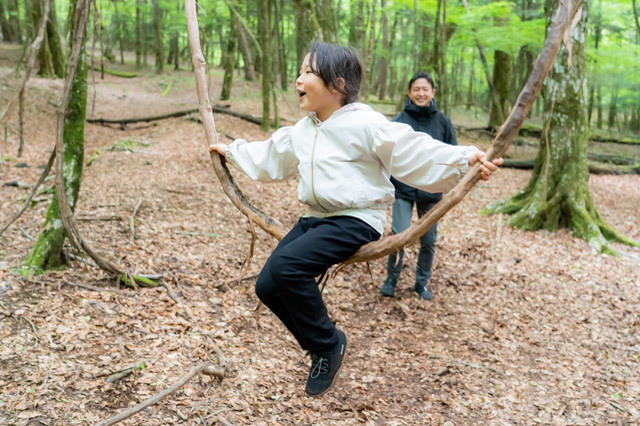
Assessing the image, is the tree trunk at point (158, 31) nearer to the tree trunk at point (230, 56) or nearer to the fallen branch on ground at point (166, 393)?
the tree trunk at point (230, 56)

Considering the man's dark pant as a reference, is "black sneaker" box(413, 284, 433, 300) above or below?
below

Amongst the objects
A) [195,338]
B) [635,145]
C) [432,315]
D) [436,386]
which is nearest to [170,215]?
[195,338]

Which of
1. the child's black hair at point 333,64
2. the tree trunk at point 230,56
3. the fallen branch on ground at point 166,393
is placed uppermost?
the tree trunk at point 230,56

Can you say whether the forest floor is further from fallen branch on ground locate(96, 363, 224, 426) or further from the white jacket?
the white jacket

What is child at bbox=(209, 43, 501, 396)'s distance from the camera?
2576 millimetres

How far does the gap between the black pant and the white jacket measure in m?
0.09

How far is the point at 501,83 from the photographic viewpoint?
16.1 m

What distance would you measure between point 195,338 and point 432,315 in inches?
102

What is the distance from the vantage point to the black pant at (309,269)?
8.45 ft

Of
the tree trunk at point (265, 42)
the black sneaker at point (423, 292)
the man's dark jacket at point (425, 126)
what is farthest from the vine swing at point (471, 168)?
the tree trunk at point (265, 42)

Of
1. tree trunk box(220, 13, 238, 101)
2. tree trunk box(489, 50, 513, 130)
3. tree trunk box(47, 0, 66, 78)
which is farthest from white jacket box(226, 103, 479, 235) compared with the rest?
tree trunk box(47, 0, 66, 78)

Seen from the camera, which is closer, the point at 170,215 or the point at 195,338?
the point at 195,338

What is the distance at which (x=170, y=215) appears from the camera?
671 centimetres

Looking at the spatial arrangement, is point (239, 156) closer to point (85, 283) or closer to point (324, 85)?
point (324, 85)
